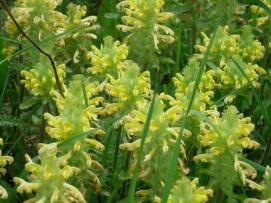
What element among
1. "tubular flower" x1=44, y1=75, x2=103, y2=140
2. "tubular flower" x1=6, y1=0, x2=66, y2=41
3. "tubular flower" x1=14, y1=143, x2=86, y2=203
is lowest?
"tubular flower" x1=14, y1=143, x2=86, y2=203

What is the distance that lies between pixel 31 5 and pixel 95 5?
1402mm

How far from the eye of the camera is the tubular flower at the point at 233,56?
2.81m

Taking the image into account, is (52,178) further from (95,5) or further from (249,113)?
(95,5)

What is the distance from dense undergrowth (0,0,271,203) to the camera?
2068 mm

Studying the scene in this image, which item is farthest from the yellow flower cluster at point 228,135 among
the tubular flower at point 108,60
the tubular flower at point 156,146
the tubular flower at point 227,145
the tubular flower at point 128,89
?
the tubular flower at point 108,60

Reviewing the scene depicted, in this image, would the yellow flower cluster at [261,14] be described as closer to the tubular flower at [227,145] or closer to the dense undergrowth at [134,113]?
the dense undergrowth at [134,113]

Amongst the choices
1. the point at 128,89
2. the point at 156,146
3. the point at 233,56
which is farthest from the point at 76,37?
the point at 156,146

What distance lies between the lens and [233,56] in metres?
2.88

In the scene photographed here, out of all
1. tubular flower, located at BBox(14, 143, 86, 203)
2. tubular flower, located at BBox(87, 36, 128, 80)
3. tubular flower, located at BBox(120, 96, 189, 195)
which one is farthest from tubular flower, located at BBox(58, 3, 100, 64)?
tubular flower, located at BBox(14, 143, 86, 203)

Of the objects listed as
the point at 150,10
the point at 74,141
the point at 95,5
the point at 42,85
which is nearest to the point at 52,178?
the point at 74,141

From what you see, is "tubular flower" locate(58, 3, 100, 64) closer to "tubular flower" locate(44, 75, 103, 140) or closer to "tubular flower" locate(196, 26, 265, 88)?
"tubular flower" locate(196, 26, 265, 88)

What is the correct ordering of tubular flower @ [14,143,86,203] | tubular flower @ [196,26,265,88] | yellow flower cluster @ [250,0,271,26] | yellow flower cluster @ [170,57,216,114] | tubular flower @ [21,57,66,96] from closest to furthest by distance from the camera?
tubular flower @ [14,143,86,203], yellow flower cluster @ [170,57,216,114], tubular flower @ [21,57,66,96], tubular flower @ [196,26,265,88], yellow flower cluster @ [250,0,271,26]

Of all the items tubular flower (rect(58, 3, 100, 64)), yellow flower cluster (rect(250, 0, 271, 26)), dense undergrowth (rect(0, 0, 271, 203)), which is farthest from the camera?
yellow flower cluster (rect(250, 0, 271, 26))

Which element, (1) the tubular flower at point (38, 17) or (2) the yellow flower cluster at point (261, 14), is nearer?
(1) the tubular flower at point (38, 17)
